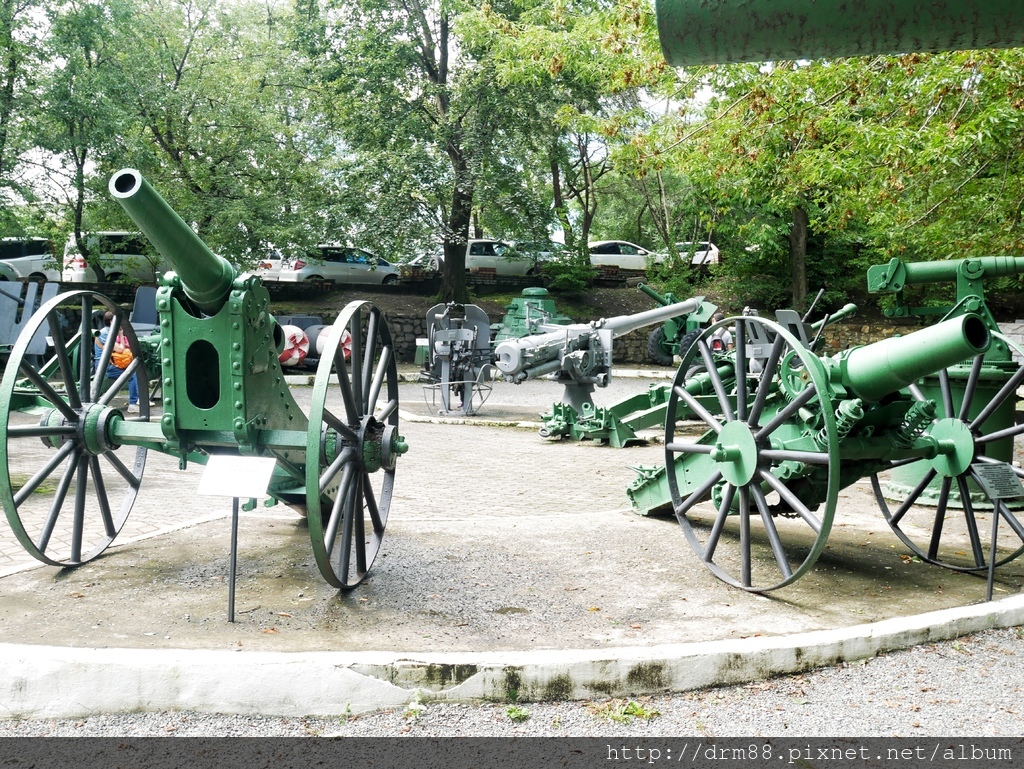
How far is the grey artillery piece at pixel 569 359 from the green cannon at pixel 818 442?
20.1ft

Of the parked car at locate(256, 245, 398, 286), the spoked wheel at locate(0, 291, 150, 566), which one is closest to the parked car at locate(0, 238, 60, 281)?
the parked car at locate(256, 245, 398, 286)

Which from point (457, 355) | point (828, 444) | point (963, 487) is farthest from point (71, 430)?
point (457, 355)

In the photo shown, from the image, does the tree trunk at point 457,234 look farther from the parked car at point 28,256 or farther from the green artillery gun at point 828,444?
the green artillery gun at point 828,444

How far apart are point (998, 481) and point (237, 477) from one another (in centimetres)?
407

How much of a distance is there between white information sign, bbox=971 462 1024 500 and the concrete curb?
6.36 feet

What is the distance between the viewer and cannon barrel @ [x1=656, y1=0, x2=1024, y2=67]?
4.97ft

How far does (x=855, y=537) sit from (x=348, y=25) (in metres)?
21.1

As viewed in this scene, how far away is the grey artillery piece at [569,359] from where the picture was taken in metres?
12.8

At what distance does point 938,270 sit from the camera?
22.8ft

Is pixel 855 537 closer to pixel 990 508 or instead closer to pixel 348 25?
pixel 990 508

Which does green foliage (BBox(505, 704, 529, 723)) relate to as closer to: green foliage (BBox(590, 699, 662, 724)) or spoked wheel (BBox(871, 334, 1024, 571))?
green foliage (BBox(590, 699, 662, 724))

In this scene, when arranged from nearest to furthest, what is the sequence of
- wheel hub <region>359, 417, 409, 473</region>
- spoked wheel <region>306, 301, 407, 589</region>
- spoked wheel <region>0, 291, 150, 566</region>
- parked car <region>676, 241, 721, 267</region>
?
spoked wheel <region>306, 301, 407, 589</region> < spoked wheel <region>0, 291, 150, 566</region> < wheel hub <region>359, 417, 409, 473</region> < parked car <region>676, 241, 721, 267</region>

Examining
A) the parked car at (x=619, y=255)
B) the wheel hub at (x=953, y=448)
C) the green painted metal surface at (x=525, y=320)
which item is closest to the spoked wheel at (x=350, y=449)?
the wheel hub at (x=953, y=448)

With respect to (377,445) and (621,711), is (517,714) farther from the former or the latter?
(377,445)
